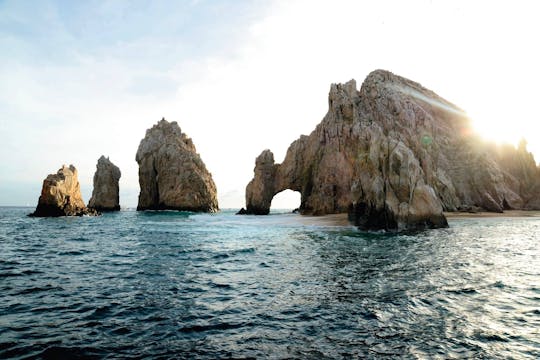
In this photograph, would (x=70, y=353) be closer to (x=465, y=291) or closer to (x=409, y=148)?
(x=465, y=291)

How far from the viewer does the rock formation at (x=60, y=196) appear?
220 ft

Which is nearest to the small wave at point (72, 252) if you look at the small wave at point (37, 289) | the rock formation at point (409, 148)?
the small wave at point (37, 289)

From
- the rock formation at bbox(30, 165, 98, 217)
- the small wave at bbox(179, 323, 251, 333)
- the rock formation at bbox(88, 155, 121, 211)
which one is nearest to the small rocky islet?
the rock formation at bbox(30, 165, 98, 217)

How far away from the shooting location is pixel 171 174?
109m

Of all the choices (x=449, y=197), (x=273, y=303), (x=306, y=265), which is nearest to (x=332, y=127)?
(x=449, y=197)

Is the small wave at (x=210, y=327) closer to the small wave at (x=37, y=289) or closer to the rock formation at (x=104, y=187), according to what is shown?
the small wave at (x=37, y=289)

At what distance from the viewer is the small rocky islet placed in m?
70.9

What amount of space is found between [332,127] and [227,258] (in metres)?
61.6

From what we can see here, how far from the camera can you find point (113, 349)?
26.2 feet

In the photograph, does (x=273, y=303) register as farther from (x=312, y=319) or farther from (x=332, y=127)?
(x=332, y=127)

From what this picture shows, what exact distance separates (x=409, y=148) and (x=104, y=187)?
9440 cm

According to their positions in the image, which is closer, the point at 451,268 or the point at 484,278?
the point at 484,278

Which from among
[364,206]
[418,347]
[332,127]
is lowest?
[418,347]

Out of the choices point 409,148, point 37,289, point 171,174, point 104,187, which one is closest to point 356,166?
point 409,148
